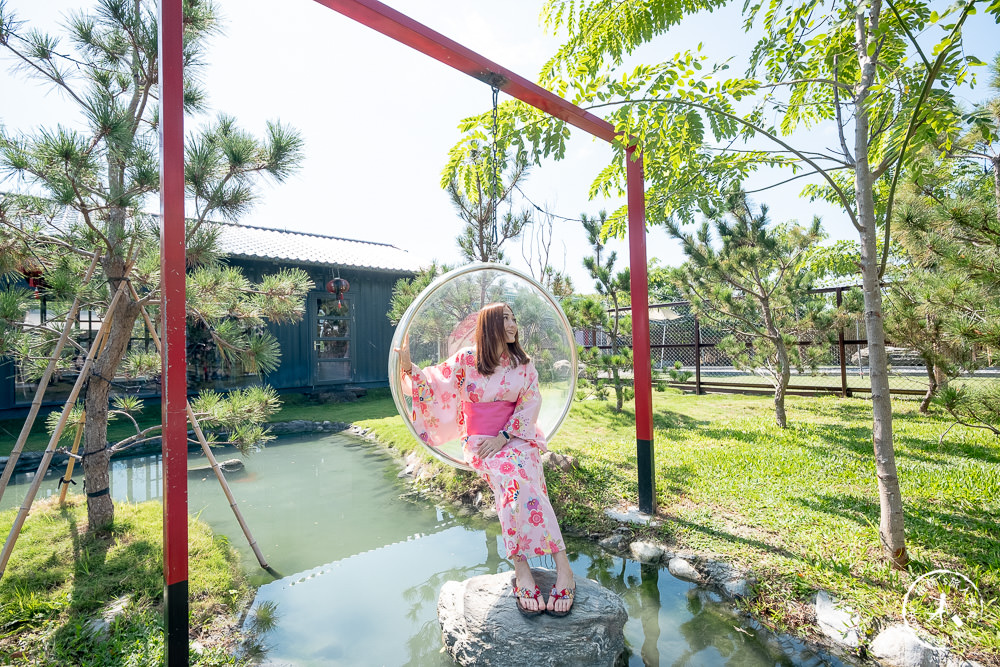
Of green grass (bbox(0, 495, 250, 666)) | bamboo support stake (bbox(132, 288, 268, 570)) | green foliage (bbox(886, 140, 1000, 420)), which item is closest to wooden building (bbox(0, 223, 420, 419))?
green grass (bbox(0, 495, 250, 666))

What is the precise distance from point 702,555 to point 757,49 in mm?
2654

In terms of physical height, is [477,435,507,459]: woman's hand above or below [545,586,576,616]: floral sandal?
above

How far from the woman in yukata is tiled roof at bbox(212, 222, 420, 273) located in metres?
6.44

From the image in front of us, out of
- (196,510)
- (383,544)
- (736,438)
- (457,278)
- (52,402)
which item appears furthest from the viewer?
(52,402)

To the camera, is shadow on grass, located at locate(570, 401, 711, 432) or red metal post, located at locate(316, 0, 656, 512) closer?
red metal post, located at locate(316, 0, 656, 512)

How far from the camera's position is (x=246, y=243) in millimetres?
8484

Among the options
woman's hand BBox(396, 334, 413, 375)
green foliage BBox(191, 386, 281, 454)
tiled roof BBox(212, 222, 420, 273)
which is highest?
tiled roof BBox(212, 222, 420, 273)

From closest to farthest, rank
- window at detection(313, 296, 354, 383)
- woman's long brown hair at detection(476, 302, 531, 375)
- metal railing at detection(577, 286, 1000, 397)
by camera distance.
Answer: woman's long brown hair at detection(476, 302, 531, 375) → metal railing at detection(577, 286, 1000, 397) → window at detection(313, 296, 354, 383)

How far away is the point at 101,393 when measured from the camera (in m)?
2.58

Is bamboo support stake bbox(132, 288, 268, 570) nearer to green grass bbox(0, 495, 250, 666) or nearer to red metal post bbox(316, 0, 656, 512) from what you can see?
green grass bbox(0, 495, 250, 666)

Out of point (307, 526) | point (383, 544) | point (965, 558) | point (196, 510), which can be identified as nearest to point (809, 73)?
point (965, 558)

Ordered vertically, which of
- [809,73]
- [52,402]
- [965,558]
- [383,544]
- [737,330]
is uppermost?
[809,73]

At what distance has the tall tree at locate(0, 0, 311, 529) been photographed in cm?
212

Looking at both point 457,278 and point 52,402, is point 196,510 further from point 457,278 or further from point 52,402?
point 52,402
